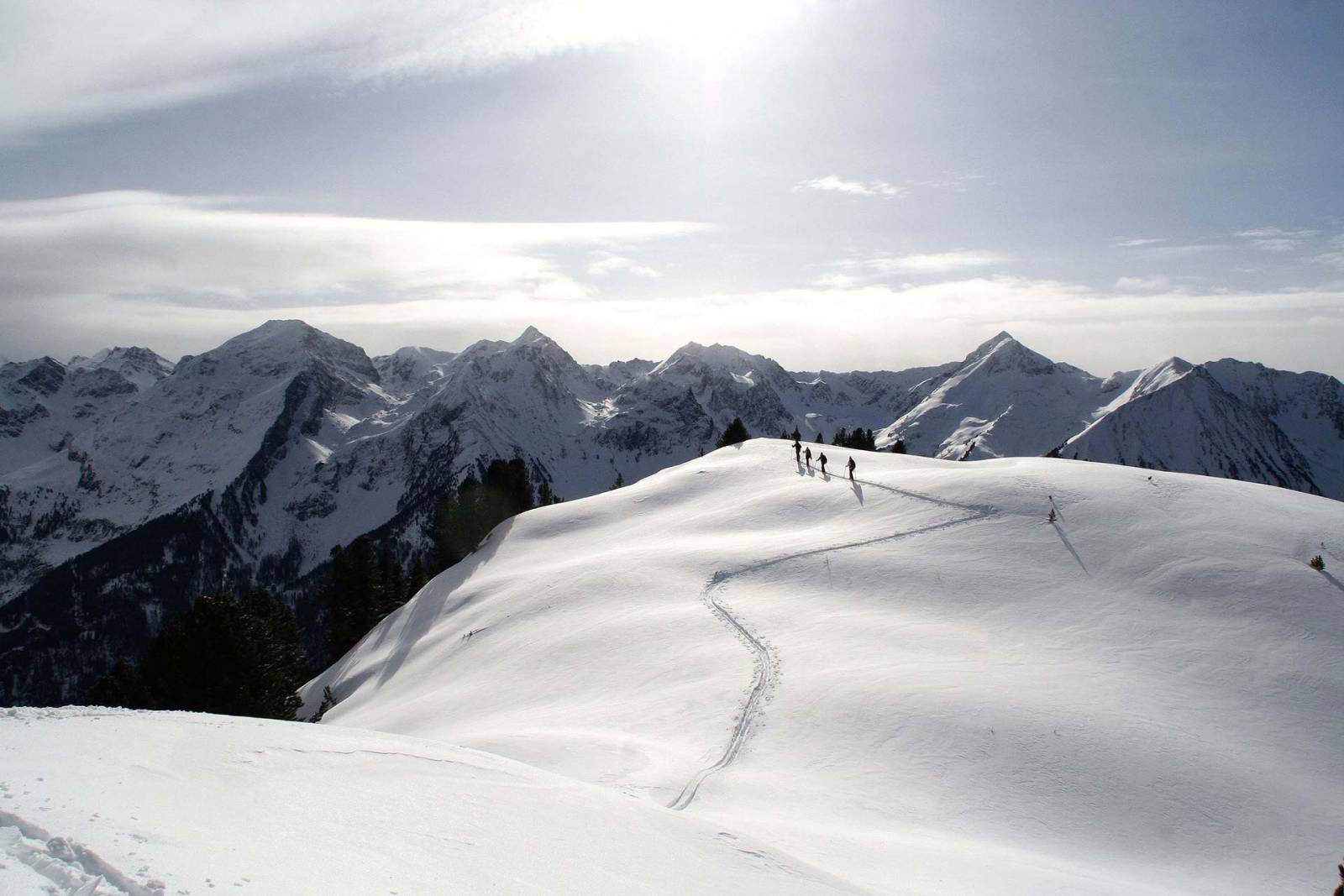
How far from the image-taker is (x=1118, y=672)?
1880 cm

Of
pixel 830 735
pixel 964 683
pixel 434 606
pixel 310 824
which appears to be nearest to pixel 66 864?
pixel 310 824

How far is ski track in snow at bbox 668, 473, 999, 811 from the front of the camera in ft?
49.4

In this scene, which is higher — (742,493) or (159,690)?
(742,493)

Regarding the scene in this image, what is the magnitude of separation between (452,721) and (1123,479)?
1202 inches

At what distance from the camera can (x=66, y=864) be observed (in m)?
6.33

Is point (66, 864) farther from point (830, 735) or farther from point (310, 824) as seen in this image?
point (830, 735)

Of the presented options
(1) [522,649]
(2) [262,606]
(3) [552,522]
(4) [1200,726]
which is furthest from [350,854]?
(2) [262,606]

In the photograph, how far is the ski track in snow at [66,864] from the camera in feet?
19.9

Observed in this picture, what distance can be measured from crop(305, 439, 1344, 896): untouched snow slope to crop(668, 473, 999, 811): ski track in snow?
99 millimetres

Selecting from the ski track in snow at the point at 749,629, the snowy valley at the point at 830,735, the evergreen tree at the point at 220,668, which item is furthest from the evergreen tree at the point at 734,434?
the evergreen tree at the point at 220,668

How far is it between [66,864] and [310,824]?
2.38 metres

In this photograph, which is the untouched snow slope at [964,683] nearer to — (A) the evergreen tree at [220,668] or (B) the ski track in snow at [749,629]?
(B) the ski track in snow at [749,629]

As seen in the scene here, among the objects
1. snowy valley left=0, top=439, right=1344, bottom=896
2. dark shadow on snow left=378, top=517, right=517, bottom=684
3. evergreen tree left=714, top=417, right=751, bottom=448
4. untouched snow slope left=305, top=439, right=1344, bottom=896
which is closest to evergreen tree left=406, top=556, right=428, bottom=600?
dark shadow on snow left=378, top=517, right=517, bottom=684

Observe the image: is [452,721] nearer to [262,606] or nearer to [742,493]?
[742,493]
